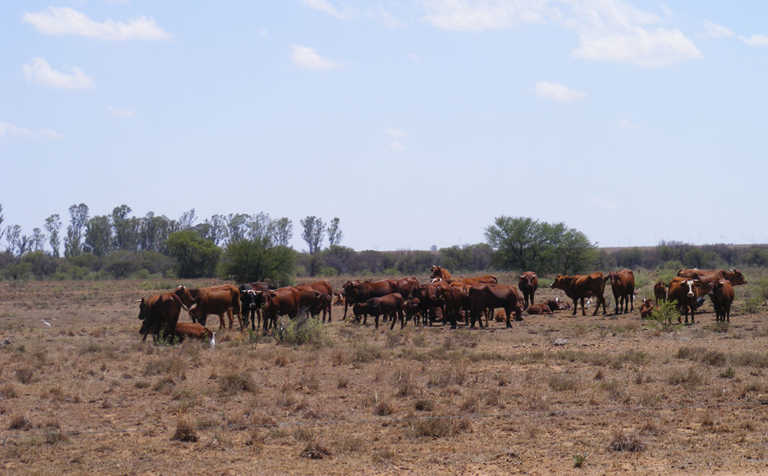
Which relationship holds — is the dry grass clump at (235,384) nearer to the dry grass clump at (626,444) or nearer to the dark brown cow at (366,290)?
the dry grass clump at (626,444)

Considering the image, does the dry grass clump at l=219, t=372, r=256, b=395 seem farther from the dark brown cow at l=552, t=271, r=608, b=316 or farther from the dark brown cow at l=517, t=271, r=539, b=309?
the dark brown cow at l=517, t=271, r=539, b=309

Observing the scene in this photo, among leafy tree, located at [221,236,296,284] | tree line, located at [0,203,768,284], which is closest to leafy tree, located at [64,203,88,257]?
tree line, located at [0,203,768,284]

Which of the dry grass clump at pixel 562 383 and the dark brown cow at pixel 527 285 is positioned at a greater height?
the dark brown cow at pixel 527 285

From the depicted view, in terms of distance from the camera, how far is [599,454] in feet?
32.9

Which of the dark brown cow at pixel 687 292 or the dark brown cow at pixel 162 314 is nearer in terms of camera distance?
the dark brown cow at pixel 162 314

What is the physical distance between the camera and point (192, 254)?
74062 millimetres

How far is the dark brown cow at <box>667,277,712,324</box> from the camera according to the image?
24750mm

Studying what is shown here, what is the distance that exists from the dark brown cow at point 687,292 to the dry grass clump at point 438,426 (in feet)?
49.0

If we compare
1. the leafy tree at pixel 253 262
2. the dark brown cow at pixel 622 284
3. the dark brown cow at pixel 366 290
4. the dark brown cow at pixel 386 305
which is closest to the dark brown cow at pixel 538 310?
the dark brown cow at pixel 622 284

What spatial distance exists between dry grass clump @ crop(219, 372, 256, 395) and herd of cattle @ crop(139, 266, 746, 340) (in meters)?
6.16

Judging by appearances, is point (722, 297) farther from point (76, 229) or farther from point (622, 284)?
point (76, 229)

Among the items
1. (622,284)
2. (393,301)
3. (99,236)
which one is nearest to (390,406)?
(393,301)

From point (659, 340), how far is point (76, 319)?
23514 mm

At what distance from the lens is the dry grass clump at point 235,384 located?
1402 centimetres
